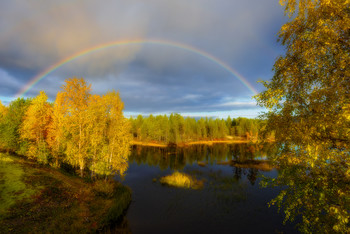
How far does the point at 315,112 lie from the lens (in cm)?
768

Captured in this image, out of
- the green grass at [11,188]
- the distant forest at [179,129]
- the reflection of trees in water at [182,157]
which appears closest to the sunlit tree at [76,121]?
the green grass at [11,188]

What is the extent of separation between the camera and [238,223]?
70.9ft

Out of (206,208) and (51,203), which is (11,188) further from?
(206,208)

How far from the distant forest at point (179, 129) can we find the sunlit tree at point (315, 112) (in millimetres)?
90030

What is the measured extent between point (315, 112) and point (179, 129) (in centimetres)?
10708

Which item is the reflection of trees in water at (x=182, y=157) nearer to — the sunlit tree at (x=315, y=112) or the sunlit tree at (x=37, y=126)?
the sunlit tree at (x=37, y=126)

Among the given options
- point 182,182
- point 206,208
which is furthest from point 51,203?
point 182,182

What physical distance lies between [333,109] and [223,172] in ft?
133

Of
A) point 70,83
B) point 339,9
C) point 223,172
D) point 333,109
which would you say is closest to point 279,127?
point 333,109

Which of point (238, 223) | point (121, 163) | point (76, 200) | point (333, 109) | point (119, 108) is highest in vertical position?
point (119, 108)

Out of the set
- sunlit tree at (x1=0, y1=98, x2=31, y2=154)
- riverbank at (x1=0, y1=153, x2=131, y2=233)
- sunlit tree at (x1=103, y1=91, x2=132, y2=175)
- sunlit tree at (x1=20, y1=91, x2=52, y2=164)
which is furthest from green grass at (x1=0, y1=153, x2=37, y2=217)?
sunlit tree at (x1=0, y1=98, x2=31, y2=154)

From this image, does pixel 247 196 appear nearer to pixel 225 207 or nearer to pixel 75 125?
pixel 225 207

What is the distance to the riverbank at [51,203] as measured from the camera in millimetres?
15045

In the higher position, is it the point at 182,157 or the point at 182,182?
the point at 182,157
